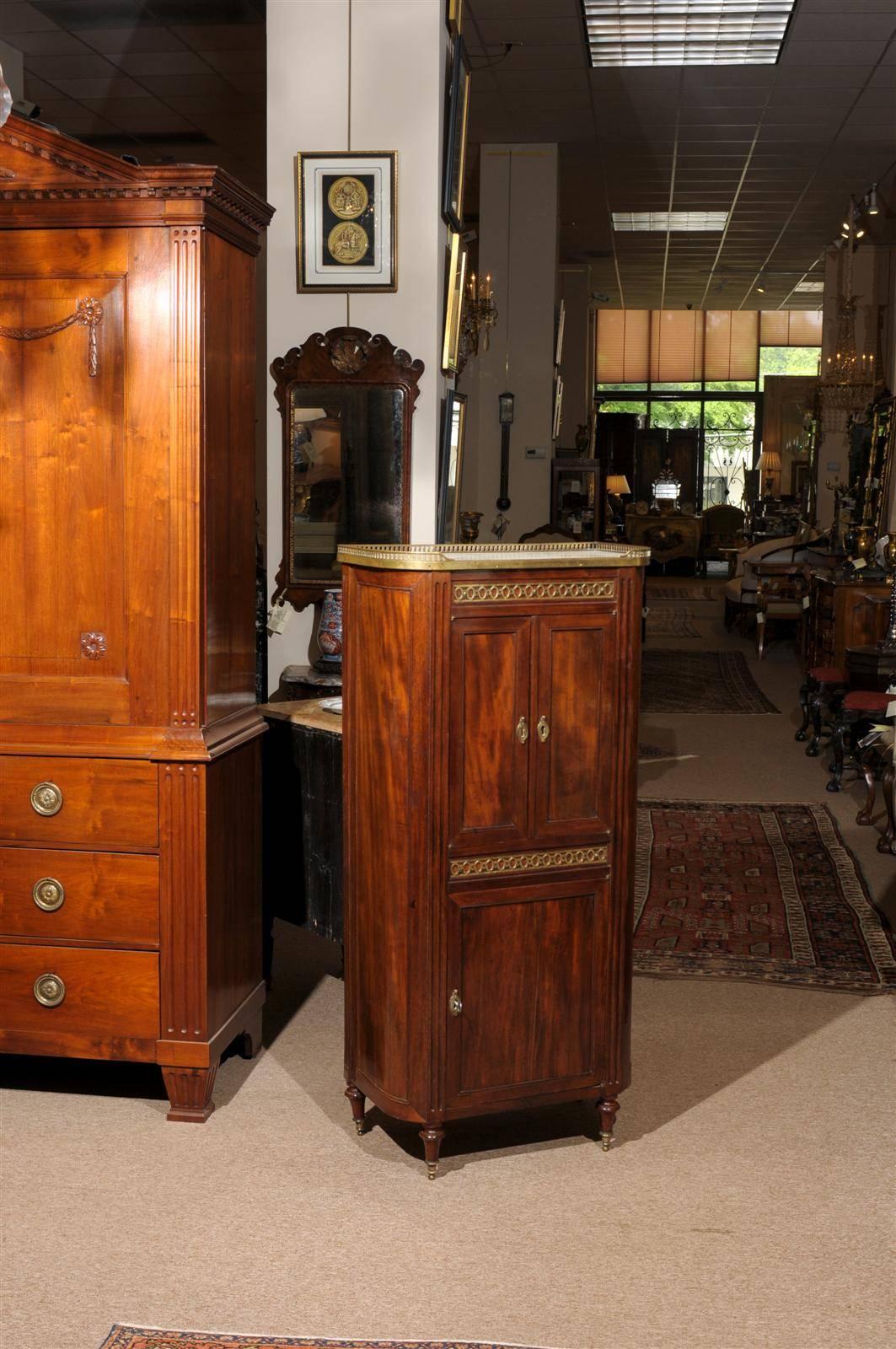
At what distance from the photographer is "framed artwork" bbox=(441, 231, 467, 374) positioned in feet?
18.6

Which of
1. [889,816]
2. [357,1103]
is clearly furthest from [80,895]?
[889,816]

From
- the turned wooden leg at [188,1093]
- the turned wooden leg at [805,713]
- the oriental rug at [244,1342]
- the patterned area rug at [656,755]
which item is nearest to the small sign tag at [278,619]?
the turned wooden leg at [188,1093]

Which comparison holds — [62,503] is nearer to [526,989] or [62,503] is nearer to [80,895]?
[80,895]

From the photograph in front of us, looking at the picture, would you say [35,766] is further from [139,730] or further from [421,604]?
[421,604]

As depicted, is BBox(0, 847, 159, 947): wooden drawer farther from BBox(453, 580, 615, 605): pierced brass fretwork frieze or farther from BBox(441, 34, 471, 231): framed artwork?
BBox(441, 34, 471, 231): framed artwork

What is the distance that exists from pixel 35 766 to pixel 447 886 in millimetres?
1092

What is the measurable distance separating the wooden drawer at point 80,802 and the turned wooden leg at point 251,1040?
708 mm

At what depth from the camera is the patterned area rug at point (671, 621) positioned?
1407 cm

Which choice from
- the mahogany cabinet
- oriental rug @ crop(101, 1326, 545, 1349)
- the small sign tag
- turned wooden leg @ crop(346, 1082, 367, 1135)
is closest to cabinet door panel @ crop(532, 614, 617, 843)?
turned wooden leg @ crop(346, 1082, 367, 1135)

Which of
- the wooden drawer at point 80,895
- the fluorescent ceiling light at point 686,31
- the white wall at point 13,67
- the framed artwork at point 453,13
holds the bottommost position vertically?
the wooden drawer at point 80,895

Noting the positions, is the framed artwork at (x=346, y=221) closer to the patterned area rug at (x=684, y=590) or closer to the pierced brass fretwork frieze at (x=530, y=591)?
the pierced brass fretwork frieze at (x=530, y=591)

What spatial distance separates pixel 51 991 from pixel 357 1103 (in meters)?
0.81

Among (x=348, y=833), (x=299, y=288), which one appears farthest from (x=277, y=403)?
(x=348, y=833)

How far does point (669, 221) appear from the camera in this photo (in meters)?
15.0
